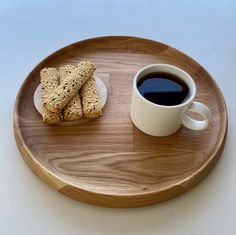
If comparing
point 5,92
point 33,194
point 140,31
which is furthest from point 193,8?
point 33,194

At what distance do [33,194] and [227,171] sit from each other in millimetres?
342

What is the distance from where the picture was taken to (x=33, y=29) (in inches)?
32.2

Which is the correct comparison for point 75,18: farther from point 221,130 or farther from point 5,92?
point 221,130

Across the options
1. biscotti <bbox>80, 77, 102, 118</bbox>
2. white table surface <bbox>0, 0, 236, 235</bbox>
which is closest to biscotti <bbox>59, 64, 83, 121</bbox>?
biscotti <bbox>80, 77, 102, 118</bbox>

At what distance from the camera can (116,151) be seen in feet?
1.90

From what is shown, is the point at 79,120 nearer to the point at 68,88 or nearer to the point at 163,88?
the point at 68,88

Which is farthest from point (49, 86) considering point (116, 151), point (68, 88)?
point (116, 151)

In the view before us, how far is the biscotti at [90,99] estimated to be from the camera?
0.60 m

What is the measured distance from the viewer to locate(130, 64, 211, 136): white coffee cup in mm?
560

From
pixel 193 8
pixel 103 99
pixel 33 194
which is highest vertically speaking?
pixel 193 8

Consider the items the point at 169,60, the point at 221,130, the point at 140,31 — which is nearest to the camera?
the point at 221,130

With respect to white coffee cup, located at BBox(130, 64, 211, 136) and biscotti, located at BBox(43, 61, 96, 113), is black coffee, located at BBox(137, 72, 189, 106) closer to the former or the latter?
white coffee cup, located at BBox(130, 64, 211, 136)

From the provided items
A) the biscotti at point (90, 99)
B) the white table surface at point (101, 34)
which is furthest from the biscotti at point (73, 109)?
the white table surface at point (101, 34)

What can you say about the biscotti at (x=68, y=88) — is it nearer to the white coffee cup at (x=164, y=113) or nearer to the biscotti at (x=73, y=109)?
the biscotti at (x=73, y=109)
